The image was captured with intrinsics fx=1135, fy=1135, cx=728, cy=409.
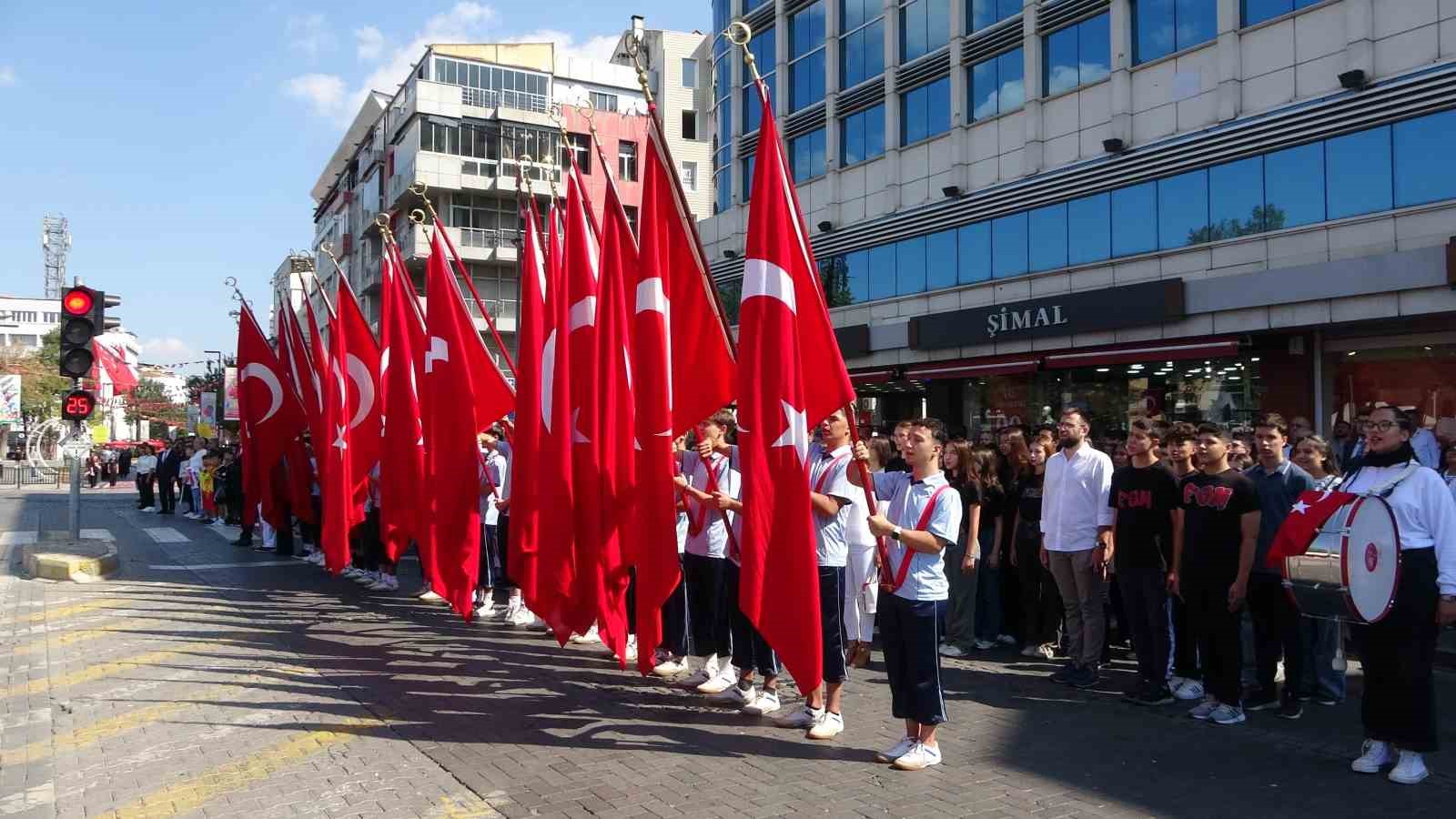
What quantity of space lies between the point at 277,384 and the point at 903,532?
1171cm

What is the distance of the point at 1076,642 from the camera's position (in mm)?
8273

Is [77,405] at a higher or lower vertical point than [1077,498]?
higher

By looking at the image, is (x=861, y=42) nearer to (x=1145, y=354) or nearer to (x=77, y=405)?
(x=1145, y=354)

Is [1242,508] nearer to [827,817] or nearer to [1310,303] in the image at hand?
[827,817]

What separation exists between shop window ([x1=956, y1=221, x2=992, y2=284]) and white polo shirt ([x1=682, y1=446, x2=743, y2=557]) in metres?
18.5

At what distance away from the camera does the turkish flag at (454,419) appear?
1028 centimetres

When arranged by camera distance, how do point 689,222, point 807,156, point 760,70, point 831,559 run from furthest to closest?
point 760,70
point 807,156
point 689,222
point 831,559

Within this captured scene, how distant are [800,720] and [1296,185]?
15.9 metres

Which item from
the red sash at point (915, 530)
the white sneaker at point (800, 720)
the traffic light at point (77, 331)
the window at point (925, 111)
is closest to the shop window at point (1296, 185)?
the window at point (925, 111)

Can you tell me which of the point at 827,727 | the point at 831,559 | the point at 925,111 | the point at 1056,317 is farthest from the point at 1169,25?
the point at 827,727

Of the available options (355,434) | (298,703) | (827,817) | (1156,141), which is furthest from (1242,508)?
(1156,141)

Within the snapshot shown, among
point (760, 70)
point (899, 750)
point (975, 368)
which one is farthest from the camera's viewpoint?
point (760, 70)

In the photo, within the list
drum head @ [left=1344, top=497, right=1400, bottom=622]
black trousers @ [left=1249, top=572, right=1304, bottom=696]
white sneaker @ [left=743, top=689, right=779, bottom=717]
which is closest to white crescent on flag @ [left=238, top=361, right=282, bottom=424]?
white sneaker @ [left=743, top=689, right=779, bottom=717]

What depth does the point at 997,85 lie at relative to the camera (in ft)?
83.0
